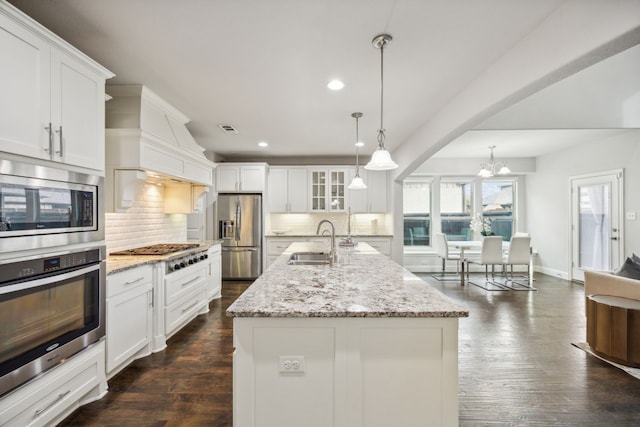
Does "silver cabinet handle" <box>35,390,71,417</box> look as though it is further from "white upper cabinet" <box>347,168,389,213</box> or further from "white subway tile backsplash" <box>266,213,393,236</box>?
"white upper cabinet" <box>347,168,389,213</box>

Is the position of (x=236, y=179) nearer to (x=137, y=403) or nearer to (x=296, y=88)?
(x=296, y=88)

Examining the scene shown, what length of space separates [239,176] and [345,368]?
4.86 meters

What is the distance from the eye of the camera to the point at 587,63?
5.45 feet

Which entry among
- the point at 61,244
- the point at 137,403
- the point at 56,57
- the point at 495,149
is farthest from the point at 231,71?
the point at 495,149

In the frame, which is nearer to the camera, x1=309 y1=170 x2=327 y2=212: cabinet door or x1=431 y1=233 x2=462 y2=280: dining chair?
x1=431 y1=233 x2=462 y2=280: dining chair

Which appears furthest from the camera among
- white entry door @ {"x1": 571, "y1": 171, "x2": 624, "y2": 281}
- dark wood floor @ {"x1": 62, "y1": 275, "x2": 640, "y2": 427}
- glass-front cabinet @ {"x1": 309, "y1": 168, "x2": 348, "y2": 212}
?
glass-front cabinet @ {"x1": 309, "y1": 168, "x2": 348, "y2": 212}

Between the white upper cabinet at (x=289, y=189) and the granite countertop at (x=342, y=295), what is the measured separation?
3655mm

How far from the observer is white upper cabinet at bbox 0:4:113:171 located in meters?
1.47

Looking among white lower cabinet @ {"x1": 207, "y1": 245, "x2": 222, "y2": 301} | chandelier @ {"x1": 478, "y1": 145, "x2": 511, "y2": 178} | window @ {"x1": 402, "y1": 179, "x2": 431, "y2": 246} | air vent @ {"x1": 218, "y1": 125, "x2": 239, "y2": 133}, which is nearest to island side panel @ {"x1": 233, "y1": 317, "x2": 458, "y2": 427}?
white lower cabinet @ {"x1": 207, "y1": 245, "x2": 222, "y2": 301}

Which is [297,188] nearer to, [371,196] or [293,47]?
[371,196]

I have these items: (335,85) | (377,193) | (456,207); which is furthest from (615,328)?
(456,207)

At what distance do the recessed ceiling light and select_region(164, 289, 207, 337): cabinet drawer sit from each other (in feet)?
8.81

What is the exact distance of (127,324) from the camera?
2.41 metres

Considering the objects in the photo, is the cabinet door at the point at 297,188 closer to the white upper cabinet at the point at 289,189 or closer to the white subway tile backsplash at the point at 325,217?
the white upper cabinet at the point at 289,189
